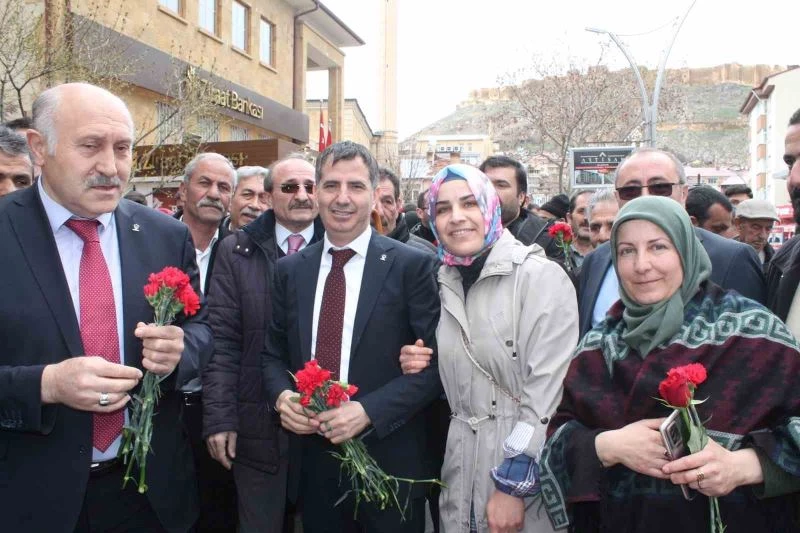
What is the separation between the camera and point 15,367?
2.43m

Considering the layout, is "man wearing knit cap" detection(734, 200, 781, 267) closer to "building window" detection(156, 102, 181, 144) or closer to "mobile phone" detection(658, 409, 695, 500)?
"mobile phone" detection(658, 409, 695, 500)

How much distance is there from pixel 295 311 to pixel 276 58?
859 inches

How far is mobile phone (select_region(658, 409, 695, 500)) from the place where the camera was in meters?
2.25

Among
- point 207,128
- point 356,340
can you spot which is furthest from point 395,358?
point 207,128

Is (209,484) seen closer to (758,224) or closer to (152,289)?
(152,289)

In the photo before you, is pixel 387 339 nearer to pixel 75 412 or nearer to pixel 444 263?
pixel 444 263

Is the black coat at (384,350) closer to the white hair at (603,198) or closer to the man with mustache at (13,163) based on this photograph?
the man with mustache at (13,163)

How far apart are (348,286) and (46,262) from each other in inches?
54.1

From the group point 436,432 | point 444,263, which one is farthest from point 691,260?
point 436,432

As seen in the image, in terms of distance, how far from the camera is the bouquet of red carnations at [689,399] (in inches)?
85.4

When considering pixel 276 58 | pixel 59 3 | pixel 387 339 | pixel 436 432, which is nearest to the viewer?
pixel 387 339

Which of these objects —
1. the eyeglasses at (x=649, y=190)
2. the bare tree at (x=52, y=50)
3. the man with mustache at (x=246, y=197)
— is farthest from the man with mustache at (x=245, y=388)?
the bare tree at (x=52, y=50)

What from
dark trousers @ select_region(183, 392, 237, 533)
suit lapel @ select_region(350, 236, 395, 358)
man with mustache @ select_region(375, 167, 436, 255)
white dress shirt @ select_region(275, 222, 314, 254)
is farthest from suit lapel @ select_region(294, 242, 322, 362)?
man with mustache @ select_region(375, 167, 436, 255)

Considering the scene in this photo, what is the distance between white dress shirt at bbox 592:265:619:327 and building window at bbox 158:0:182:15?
17010mm
